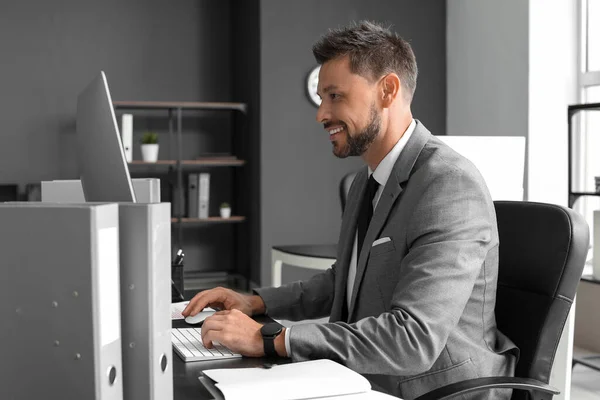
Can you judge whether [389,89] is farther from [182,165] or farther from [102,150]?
[182,165]

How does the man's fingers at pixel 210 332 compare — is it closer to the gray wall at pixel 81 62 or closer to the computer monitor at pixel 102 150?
the computer monitor at pixel 102 150

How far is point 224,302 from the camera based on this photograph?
1574 millimetres

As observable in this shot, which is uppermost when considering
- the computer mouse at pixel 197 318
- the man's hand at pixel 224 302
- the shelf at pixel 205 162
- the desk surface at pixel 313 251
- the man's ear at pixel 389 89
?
the man's ear at pixel 389 89

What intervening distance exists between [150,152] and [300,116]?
3.89 feet

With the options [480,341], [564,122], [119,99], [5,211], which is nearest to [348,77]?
[480,341]

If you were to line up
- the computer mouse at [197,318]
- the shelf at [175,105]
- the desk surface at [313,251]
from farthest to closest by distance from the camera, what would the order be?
the shelf at [175,105] → the desk surface at [313,251] → the computer mouse at [197,318]

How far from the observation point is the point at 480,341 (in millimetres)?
1422

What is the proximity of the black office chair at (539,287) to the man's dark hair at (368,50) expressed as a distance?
43 cm

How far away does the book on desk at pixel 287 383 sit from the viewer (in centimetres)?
99

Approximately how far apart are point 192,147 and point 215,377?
499 centimetres

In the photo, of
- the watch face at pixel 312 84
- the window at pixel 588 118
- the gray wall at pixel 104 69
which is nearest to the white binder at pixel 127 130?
the gray wall at pixel 104 69

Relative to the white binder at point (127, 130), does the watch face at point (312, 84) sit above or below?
above

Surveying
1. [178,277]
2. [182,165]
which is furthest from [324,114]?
[182,165]

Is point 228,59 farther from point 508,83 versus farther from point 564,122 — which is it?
point 564,122
